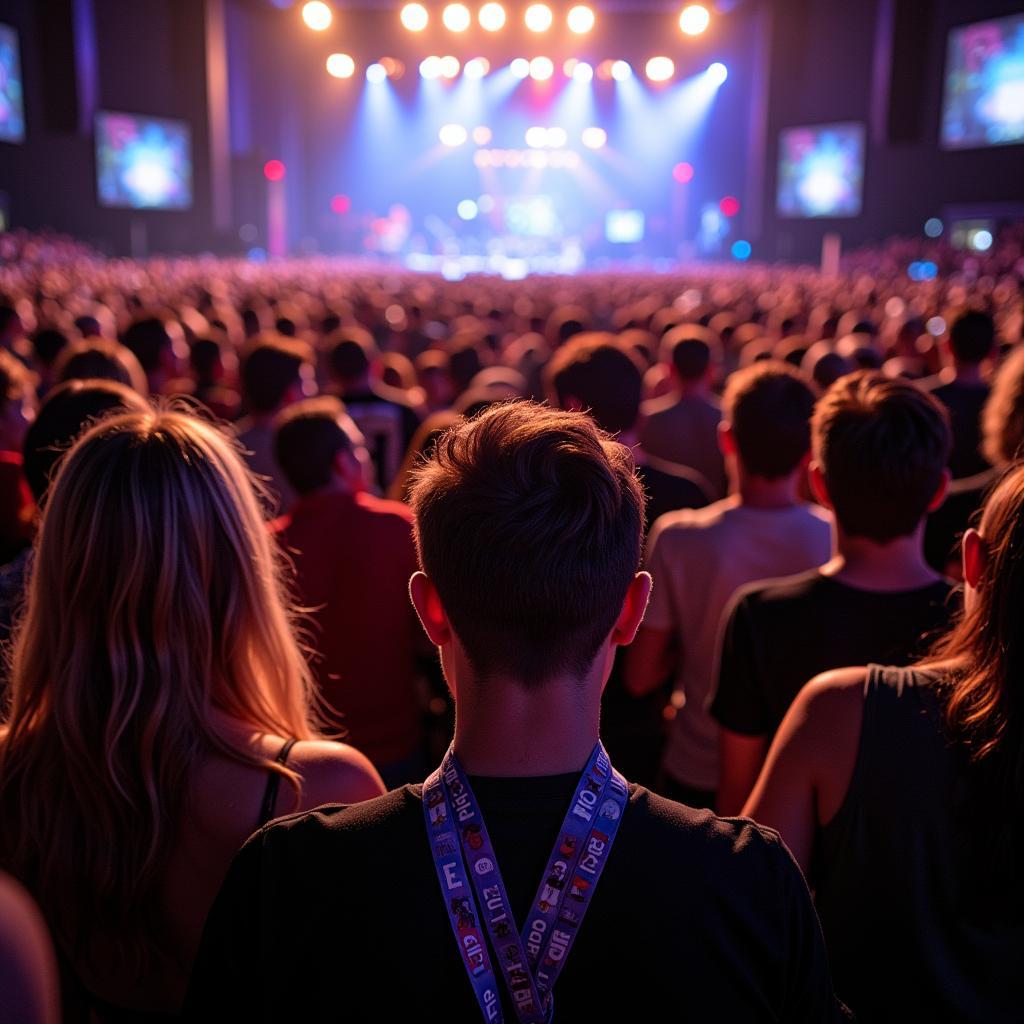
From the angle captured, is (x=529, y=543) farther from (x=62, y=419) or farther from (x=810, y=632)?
(x=62, y=419)

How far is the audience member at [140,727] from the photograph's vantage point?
153 cm

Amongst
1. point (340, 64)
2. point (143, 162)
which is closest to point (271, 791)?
point (143, 162)

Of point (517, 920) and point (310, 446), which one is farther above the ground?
point (310, 446)

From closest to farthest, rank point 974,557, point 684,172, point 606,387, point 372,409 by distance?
point 974,557 → point 606,387 → point 372,409 → point 684,172

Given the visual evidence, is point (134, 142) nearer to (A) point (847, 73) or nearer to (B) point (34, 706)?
(A) point (847, 73)

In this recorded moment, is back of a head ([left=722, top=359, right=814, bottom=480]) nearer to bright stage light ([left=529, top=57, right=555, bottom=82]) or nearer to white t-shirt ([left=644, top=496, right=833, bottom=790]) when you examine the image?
white t-shirt ([left=644, top=496, right=833, bottom=790])

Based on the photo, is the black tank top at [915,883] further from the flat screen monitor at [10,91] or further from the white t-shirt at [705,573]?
the flat screen monitor at [10,91]

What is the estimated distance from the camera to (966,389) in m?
4.98

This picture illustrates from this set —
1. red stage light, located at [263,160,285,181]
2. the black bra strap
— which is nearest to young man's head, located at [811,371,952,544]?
the black bra strap

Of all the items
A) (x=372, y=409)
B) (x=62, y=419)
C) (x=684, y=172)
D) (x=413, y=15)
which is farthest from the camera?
(x=684, y=172)

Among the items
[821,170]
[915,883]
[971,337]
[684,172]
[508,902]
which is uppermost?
[684,172]

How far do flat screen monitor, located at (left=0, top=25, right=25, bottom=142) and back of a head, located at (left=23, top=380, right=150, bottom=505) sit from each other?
22.4 m

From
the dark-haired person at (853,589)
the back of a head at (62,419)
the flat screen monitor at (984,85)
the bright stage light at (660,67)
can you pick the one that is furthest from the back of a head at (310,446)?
the bright stage light at (660,67)

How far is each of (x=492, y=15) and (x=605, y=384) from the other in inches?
975
